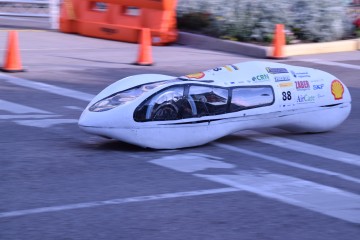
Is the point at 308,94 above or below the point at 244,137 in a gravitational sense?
above

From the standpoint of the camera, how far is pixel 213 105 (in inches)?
364

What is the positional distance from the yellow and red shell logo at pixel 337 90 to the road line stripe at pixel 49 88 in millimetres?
4121

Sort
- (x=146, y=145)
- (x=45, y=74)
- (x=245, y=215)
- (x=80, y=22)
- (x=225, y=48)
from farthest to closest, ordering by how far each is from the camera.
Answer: (x=80, y=22) < (x=225, y=48) < (x=45, y=74) < (x=146, y=145) < (x=245, y=215)

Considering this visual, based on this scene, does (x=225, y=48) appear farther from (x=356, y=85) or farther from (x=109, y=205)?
(x=109, y=205)

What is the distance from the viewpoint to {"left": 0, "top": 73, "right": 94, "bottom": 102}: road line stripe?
501 inches

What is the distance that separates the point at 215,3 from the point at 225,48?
1.67 meters

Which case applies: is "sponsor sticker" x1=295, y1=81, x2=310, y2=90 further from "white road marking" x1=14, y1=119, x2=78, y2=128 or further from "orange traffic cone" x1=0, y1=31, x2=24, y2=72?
"orange traffic cone" x1=0, y1=31, x2=24, y2=72

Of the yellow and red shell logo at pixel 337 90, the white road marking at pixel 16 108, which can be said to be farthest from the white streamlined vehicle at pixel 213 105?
the white road marking at pixel 16 108

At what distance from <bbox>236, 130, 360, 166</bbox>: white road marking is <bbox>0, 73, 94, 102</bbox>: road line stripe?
330 centimetres

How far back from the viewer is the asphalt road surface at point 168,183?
634cm

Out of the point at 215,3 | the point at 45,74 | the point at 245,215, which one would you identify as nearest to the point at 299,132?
the point at 245,215

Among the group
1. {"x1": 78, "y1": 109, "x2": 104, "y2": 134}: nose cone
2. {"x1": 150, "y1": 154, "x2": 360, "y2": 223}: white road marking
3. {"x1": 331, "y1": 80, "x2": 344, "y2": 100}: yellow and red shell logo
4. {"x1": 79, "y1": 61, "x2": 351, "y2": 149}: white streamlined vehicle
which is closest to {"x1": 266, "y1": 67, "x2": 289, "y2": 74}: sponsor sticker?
{"x1": 79, "y1": 61, "x2": 351, "y2": 149}: white streamlined vehicle

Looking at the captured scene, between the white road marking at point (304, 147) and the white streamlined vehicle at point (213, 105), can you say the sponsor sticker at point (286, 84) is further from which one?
the white road marking at point (304, 147)

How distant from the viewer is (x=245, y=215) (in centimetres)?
675
